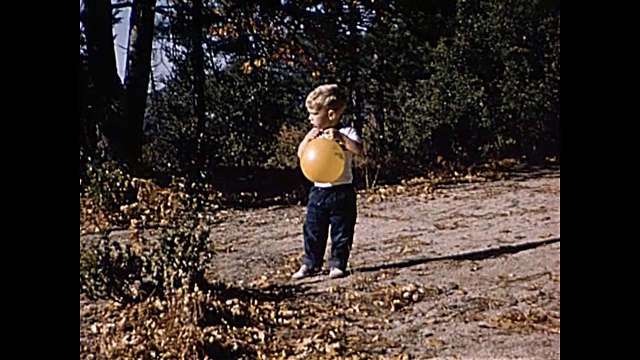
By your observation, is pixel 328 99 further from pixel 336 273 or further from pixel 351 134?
pixel 336 273

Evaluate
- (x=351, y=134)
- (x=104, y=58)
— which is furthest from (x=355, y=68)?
(x=351, y=134)

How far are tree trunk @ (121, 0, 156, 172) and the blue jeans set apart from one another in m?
2.53

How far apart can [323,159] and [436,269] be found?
32.9 inches

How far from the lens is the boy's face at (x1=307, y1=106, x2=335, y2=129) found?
3531mm

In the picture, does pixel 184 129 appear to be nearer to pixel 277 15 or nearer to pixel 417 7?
pixel 277 15

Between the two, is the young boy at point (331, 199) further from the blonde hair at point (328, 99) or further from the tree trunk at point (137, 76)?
the tree trunk at point (137, 76)

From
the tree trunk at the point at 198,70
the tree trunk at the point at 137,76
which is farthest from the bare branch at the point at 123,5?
the tree trunk at the point at 198,70

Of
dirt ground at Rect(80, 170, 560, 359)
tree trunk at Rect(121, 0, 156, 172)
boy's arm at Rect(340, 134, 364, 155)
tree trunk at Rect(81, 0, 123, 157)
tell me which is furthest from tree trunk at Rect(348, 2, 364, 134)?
boy's arm at Rect(340, 134, 364, 155)

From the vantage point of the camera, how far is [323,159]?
346cm
